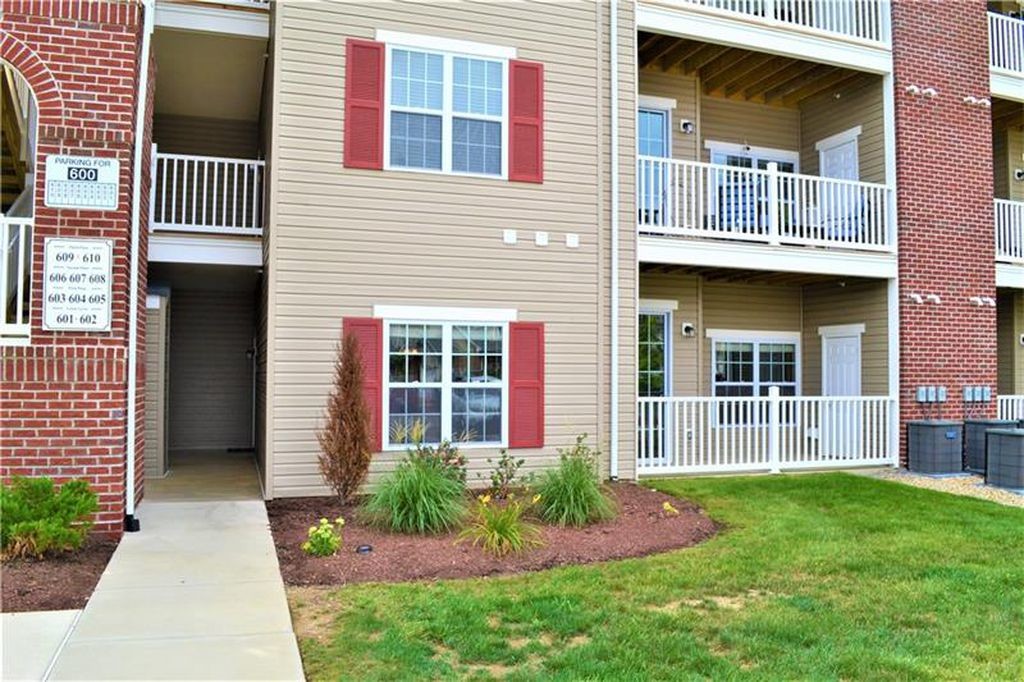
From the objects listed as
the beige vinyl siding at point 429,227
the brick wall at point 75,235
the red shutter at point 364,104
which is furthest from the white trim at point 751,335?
the brick wall at point 75,235

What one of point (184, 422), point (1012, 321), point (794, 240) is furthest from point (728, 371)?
point (184, 422)

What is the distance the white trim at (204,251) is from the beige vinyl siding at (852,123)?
984 centimetres

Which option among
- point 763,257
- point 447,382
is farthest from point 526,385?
point 763,257

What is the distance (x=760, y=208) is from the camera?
12.3 metres

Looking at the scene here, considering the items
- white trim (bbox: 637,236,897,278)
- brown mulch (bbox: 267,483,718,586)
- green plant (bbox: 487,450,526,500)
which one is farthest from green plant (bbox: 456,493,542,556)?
white trim (bbox: 637,236,897,278)

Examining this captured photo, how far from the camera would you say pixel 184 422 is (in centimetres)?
1357

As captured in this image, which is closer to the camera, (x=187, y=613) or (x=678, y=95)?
(x=187, y=613)

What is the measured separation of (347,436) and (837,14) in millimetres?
10309

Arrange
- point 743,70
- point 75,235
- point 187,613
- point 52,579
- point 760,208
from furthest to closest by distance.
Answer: point 743,70 < point 760,208 < point 75,235 < point 52,579 < point 187,613

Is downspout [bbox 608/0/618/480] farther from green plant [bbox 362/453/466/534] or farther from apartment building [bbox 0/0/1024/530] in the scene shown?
green plant [bbox 362/453/466/534]

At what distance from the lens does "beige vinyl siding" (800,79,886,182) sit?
12602 millimetres

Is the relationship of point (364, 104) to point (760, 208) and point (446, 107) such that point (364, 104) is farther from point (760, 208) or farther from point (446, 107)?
point (760, 208)

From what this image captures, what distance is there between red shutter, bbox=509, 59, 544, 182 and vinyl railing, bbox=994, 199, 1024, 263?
8436 mm

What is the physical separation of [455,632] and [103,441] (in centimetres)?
417
